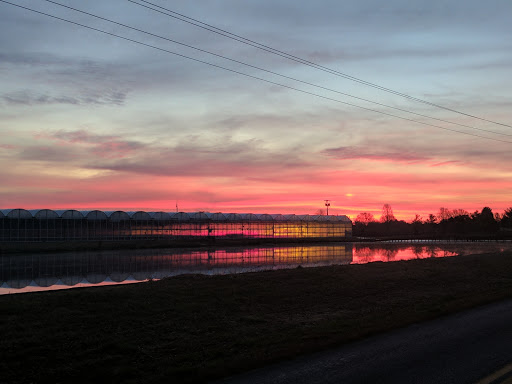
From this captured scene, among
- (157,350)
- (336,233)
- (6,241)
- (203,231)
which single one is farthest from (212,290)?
(336,233)

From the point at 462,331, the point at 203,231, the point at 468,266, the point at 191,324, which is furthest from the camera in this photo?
the point at 203,231

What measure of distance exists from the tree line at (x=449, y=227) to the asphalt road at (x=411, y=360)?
98.2m

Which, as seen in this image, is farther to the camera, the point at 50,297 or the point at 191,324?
the point at 50,297

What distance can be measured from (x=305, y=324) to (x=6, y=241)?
66.3 metres

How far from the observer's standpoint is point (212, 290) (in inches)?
765

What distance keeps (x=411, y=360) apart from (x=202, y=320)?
23.2 feet

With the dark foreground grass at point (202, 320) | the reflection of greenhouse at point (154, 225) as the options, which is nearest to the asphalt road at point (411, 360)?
the dark foreground grass at point (202, 320)

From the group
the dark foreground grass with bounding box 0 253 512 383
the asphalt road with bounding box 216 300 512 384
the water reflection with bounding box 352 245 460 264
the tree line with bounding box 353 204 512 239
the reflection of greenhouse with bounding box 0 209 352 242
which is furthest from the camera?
the tree line with bounding box 353 204 512 239

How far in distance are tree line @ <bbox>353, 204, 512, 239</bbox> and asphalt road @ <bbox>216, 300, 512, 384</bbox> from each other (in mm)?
98220

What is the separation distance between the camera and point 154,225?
270 ft

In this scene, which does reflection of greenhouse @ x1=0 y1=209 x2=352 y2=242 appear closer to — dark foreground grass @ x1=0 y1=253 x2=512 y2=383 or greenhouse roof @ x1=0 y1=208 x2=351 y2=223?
greenhouse roof @ x1=0 y1=208 x2=351 y2=223

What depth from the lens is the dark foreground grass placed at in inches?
380

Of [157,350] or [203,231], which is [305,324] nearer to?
[157,350]

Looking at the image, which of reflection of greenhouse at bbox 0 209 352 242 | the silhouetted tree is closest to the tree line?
the silhouetted tree
